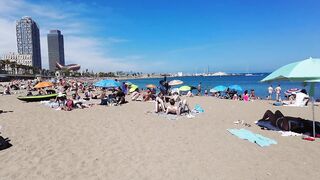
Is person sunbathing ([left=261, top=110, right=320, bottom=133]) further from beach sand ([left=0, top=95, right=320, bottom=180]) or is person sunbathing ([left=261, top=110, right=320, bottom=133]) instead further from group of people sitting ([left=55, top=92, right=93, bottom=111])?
group of people sitting ([left=55, top=92, right=93, bottom=111])

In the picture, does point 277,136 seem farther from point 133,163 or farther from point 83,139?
point 83,139

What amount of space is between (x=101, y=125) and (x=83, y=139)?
1.91m

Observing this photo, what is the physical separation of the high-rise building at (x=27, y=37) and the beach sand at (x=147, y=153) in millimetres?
165978

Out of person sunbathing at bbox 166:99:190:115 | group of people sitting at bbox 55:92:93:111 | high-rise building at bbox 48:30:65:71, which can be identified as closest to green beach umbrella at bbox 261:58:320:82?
person sunbathing at bbox 166:99:190:115

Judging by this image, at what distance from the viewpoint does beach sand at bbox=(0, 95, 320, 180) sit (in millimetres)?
4707

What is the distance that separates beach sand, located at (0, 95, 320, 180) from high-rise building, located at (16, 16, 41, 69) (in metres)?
166

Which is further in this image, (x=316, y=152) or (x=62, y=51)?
(x=62, y=51)

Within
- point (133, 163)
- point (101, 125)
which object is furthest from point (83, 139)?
point (133, 163)

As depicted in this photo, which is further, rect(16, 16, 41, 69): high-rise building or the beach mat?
rect(16, 16, 41, 69): high-rise building

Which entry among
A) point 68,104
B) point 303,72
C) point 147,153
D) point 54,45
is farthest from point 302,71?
point 54,45

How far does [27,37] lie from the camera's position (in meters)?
155

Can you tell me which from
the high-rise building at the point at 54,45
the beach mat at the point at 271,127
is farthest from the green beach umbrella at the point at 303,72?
the high-rise building at the point at 54,45

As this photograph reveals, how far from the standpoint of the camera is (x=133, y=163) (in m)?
5.20

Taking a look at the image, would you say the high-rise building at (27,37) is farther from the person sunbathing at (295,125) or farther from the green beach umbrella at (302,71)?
the green beach umbrella at (302,71)
